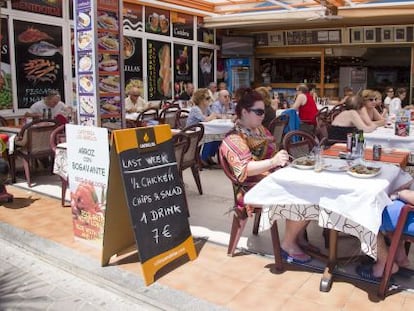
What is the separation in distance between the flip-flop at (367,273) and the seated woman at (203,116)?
3935 millimetres

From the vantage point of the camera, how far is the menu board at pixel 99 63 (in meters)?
3.73

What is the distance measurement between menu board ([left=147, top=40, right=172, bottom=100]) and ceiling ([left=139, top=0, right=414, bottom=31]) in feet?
3.22

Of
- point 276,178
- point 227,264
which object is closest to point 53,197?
point 227,264

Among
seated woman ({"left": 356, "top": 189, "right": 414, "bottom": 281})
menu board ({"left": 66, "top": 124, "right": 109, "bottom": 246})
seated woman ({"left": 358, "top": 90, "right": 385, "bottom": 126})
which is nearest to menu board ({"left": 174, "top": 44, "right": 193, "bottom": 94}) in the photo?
seated woman ({"left": 358, "top": 90, "right": 385, "bottom": 126})

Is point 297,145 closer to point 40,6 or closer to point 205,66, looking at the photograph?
point 40,6

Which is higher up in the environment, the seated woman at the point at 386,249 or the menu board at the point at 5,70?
the menu board at the point at 5,70

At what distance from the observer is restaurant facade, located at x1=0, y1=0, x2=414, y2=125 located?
8086 mm

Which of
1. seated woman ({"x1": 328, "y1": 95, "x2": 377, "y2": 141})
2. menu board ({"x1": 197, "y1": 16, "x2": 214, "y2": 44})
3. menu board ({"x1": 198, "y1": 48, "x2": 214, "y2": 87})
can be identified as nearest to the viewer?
seated woman ({"x1": 328, "y1": 95, "x2": 377, "y2": 141})

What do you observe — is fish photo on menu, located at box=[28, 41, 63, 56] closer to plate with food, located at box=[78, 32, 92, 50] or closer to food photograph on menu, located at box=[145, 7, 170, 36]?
food photograph on menu, located at box=[145, 7, 170, 36]

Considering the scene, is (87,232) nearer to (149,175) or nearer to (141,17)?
(149,175)

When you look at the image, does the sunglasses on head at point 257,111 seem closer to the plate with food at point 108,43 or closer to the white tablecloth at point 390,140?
the plate with food at point 108,43

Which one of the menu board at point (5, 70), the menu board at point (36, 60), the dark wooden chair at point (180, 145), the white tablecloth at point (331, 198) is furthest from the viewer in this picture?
the menu board at point (36, 60)

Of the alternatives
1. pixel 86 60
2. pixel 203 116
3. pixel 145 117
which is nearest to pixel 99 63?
pixel 86 60

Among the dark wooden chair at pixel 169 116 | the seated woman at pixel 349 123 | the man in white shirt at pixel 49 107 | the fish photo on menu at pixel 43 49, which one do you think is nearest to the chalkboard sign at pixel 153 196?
the seated woman at pixel 349 123
